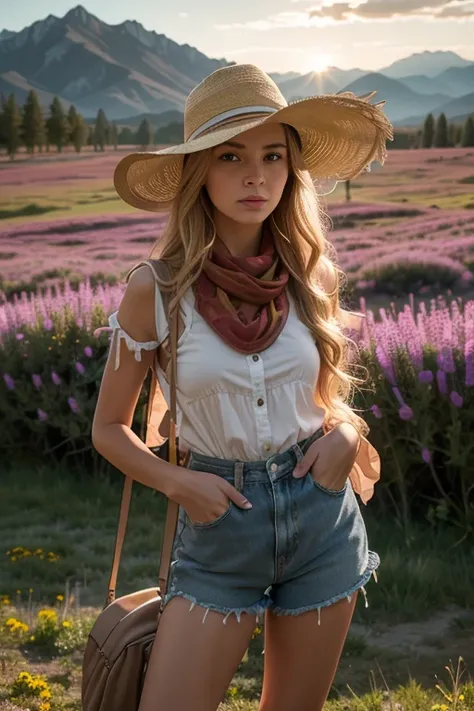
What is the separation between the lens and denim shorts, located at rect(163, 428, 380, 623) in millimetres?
1930

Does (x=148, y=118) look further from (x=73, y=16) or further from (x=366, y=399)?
(x=366, y=399)

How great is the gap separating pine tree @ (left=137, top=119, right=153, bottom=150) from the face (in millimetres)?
5993

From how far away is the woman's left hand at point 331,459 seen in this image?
2021mm

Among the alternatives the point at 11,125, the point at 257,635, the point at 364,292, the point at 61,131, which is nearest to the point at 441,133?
the point at 364,292

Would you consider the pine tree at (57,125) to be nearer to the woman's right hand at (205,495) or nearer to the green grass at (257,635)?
the green grass at (257,635)

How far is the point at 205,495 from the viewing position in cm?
193

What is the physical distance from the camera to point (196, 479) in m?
1.95

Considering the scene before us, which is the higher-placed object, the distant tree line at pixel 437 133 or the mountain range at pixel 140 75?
the mountain range at pixel 140 75

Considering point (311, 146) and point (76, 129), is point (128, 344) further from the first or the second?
point (76, 129)

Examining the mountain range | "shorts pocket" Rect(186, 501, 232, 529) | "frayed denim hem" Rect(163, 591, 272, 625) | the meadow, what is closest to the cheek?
"shorts pocket" Rect(186, 501, 232, 529)

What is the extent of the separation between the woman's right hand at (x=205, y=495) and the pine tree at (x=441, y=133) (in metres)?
5.63

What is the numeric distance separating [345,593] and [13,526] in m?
3.58

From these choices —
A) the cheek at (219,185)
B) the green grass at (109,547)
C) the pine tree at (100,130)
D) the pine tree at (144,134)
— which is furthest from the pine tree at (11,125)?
the cheek at (219,185)

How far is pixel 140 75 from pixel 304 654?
23.6 feet
